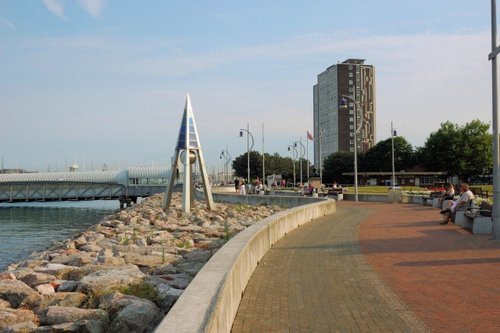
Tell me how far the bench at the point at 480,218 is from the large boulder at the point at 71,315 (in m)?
11.3

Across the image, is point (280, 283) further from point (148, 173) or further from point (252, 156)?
point (252, 156)

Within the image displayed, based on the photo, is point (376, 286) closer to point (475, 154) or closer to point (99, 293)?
point (99, 293)

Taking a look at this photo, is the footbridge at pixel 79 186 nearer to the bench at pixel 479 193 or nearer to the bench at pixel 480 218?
the bench at pixel 479 193

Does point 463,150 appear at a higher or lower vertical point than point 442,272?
higher

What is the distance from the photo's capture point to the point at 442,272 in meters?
9.82

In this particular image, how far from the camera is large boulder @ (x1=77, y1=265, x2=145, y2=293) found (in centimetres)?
867

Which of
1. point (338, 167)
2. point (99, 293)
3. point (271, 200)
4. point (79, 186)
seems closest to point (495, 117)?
point (99, 293)

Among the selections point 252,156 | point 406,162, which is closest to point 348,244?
point 406,162

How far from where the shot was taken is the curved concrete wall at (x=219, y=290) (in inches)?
185

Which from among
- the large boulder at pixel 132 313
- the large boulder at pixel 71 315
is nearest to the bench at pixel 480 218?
the large boulder at pixel 132 313

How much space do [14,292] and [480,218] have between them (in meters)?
11.6

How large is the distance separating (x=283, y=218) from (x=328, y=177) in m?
106

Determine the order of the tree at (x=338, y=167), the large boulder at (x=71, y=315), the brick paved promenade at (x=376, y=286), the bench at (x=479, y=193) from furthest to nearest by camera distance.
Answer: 1. the tree at (x=338, y=167)
2. the bench at (x=479, y=193)
3. the large boulder at (x=71, y=315)
4. the brick paved promenade at (x=376, y=286)

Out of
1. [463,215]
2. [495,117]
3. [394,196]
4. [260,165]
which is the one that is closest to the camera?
[495,117]
